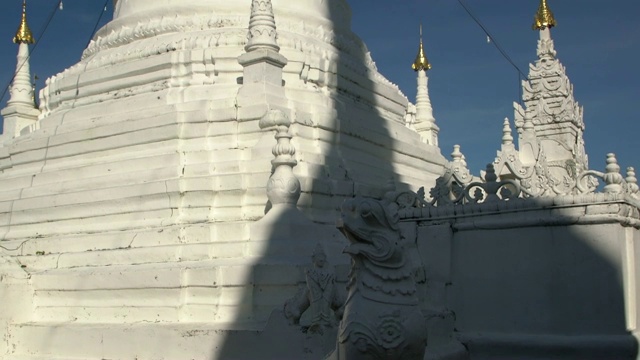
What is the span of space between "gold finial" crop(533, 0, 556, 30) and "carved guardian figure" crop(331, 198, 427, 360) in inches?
801

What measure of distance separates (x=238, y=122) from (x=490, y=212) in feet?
14.6

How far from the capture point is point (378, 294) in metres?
7.63

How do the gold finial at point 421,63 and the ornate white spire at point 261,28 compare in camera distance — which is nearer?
the ornate white spire at point 261,28

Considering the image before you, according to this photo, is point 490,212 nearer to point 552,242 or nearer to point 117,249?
point 552,242

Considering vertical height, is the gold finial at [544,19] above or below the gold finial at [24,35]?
above

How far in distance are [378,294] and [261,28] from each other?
23.6 ft

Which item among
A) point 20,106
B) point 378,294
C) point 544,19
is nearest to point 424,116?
point 544,19

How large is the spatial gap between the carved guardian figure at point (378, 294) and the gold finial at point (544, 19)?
20340 mm

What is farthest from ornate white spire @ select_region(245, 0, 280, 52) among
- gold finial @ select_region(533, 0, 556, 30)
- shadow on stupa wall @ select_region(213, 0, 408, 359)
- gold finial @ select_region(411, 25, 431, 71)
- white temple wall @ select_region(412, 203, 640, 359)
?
gold finial @ select_region(533, 0, 556, 30)

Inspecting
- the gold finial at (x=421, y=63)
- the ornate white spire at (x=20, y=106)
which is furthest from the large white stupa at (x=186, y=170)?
the gold finial at (x=421, y=63)

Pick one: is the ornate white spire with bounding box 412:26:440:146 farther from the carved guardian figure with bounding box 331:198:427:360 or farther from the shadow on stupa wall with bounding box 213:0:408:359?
the carved guardian figure with bounding box 331:198:427:360

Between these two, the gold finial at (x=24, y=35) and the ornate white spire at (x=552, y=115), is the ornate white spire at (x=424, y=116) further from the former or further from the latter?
the gold finial at (x=24, y=35)

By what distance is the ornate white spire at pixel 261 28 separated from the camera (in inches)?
540

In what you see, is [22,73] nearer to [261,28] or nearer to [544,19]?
[261,28]
